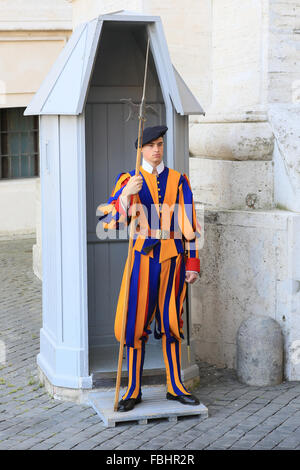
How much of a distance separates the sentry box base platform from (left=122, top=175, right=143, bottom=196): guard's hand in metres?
1.26

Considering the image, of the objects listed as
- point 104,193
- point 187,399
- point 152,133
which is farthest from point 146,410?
point 104,193

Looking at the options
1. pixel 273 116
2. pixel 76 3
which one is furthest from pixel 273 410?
pixel 76 3

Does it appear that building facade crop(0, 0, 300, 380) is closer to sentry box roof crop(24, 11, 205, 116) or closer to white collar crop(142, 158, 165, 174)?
sentry box roof crop(24, 11, 205, 116)

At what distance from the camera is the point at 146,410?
5.14 m

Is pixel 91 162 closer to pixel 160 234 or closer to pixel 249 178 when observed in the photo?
pixel 249 178

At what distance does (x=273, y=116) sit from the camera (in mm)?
6160

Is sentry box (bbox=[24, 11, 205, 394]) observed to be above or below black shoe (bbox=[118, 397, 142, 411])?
above

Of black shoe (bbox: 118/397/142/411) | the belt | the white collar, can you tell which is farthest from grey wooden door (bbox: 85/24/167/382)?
the belt

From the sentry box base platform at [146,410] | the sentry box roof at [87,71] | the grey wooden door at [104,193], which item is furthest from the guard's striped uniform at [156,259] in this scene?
the grey wooden door at [104,193]

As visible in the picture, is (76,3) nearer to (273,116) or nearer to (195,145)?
(195,145)

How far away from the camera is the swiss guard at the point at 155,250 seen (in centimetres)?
512

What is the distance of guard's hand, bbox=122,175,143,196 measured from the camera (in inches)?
195

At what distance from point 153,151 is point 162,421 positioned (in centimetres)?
157

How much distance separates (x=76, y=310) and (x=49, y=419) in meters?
0.69
